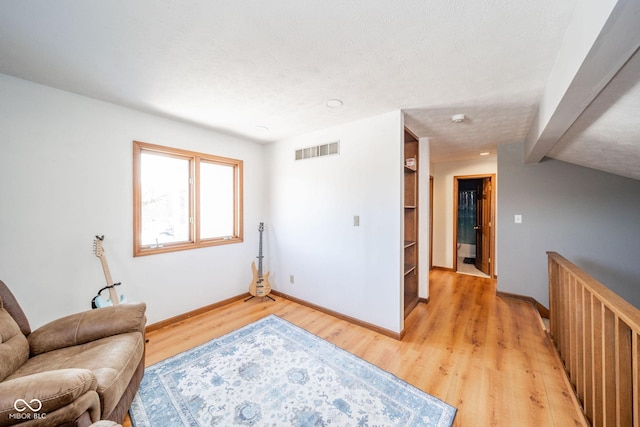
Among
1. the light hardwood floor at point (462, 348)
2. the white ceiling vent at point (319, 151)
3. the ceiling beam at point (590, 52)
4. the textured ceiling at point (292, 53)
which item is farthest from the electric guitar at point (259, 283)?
the ceiling beam at point (590, 52)

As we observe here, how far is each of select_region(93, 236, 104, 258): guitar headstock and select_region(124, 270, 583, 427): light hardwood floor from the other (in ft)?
3.34

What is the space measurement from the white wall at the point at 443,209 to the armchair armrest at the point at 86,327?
5.33 meters

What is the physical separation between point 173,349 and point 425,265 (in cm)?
331

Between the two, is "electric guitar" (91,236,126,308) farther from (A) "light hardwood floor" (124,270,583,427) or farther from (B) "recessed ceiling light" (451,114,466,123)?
(B) "recessed ceiling light" (451,114,466,123)

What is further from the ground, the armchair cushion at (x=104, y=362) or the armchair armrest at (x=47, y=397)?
the armchair armrest at (x=47, y=397)

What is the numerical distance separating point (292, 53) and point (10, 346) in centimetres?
245

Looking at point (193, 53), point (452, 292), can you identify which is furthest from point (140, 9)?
point (452, 292)

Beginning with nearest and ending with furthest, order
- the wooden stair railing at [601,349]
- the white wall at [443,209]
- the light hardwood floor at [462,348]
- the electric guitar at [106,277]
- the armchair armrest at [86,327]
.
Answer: the wooden stair railing at [601,349], the armchair armrest at [86,327], the light hardwood floor at [462,348], the electric guitar at [106,277], the white wall at [443,209]

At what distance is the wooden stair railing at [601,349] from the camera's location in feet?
3.95

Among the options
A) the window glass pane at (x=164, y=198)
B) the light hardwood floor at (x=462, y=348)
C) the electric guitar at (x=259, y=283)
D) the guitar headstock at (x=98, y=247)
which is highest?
the window glass pane at (x=164, y=198)

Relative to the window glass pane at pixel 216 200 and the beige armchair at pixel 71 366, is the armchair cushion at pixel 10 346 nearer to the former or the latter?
the beige armchair at pixel 71 366

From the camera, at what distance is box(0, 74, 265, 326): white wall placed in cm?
193

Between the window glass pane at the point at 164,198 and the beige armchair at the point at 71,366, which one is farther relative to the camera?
the window glass pane at the point at 164,198

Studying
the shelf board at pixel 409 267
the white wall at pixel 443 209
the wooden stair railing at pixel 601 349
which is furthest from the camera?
the white wall at pixel 443 209
